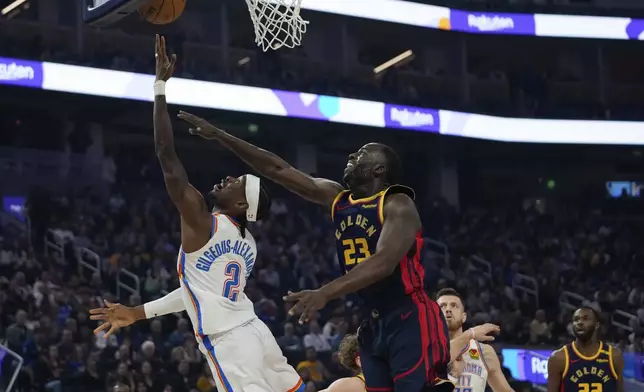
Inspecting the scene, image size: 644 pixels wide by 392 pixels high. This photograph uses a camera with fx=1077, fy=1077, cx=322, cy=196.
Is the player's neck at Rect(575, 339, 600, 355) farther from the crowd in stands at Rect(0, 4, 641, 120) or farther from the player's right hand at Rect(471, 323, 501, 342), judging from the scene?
the crowd in stands at Rect(0, 4, 641, 120)

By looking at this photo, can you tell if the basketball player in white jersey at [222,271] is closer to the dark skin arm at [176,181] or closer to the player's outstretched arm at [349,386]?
the dark skin arm at [176,181]

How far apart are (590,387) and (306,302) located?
4.37 metres

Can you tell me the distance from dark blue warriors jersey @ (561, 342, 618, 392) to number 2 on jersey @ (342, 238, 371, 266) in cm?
346

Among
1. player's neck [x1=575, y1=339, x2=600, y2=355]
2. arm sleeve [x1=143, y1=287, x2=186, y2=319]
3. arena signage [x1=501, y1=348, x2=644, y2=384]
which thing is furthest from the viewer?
arena signage [x1=501, y1=348, x2=644, y2=384]

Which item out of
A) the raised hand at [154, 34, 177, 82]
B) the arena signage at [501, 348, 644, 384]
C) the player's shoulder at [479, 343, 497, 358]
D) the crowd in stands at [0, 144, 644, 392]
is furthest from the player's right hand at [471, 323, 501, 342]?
the arena signage at [501, 348, 644, 384]

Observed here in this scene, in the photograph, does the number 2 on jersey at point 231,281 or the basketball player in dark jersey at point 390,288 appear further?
the number 2 on jersey at point 231,281

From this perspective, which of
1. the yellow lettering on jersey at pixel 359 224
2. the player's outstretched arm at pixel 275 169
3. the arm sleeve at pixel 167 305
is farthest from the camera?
the arm sleeve at pixel 167 305

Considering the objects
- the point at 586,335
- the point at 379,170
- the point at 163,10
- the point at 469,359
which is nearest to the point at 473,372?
the point at 469,359

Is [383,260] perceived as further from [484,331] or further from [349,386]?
[349,386]

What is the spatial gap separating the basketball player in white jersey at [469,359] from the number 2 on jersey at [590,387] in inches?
40.9

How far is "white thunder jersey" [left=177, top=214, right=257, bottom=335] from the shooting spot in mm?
6133

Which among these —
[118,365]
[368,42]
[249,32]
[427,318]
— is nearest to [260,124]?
[249,32]

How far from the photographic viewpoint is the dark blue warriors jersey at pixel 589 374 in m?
8.10

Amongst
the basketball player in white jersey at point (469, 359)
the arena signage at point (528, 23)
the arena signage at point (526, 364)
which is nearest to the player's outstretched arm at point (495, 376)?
the basketball player in white jersey at point (469, 359)
